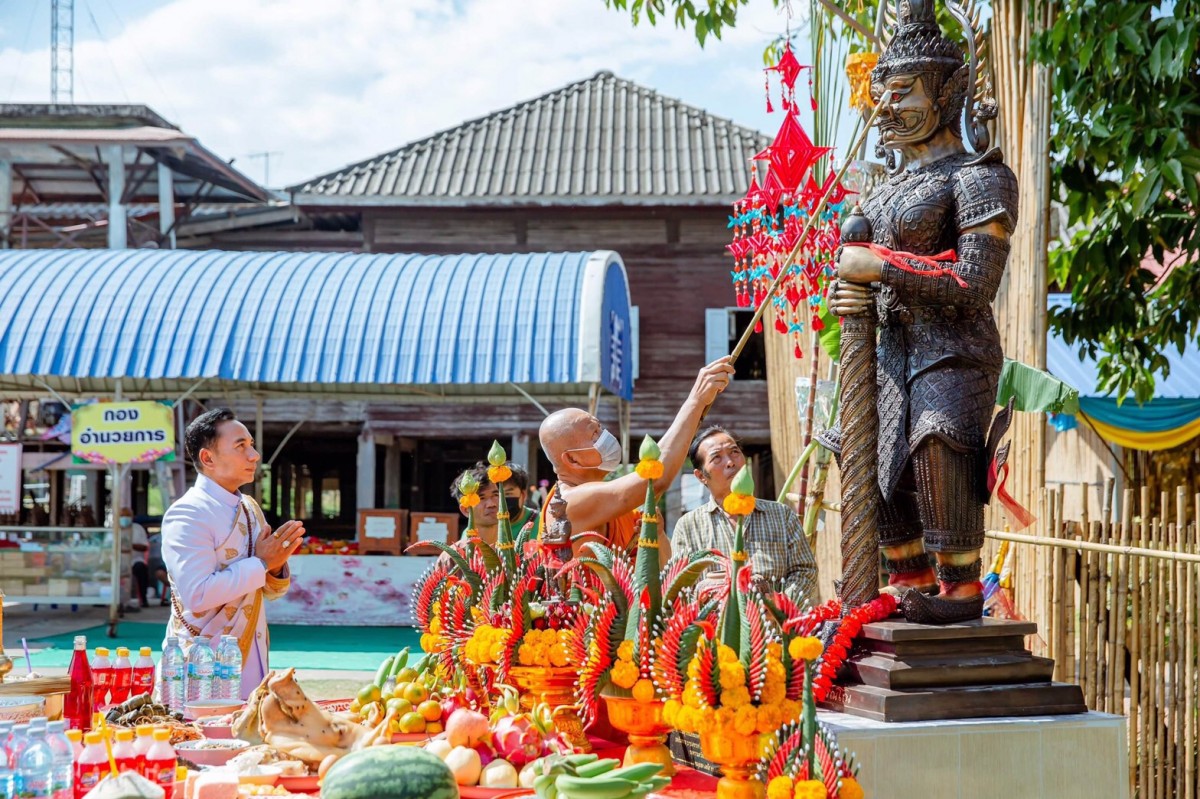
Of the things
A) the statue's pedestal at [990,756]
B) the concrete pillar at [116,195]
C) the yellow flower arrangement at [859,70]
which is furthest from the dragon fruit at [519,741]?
the concrete pillar at [116,195]

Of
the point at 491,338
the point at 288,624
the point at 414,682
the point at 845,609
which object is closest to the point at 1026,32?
the point at 845,609

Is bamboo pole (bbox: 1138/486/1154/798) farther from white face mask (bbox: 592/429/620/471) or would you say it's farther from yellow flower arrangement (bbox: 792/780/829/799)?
yellow flower arrangement (bbox: 792/780/829/799)

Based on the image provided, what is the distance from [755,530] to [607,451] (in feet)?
3.63

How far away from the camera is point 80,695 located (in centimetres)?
318

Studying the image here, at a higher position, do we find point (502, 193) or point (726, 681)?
point (502, 193)

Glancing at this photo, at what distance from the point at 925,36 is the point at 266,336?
Answer: 927 centimetres

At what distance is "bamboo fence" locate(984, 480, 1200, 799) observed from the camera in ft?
15.6

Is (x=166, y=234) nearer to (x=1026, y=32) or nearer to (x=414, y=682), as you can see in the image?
(x=1026, y=32)

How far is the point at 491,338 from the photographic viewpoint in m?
11.0

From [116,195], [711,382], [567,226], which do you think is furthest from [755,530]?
[116,195]

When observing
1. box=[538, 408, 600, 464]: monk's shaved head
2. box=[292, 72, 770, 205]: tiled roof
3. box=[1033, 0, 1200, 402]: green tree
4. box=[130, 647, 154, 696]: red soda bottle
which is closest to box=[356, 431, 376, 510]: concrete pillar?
box=[292, 72, 770, 205]: tiled roof

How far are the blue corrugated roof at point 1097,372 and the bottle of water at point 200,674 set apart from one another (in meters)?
7.47

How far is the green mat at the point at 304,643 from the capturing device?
30.9ft

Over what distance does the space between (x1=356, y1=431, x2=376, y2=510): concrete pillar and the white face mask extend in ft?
35.4
